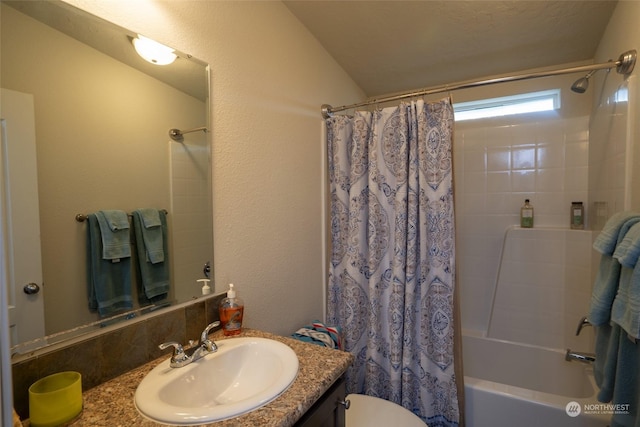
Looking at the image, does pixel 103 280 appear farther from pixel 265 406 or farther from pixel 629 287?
pixel 629 287

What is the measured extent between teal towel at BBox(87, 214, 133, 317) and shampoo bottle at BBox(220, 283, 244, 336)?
307 mm

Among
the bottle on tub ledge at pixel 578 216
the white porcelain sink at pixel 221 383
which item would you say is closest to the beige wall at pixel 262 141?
the white porcelain sink at pixel 221 383

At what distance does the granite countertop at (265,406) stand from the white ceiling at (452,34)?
5.35 ft

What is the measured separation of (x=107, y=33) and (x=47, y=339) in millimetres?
832

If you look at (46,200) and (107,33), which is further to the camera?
(107,33)

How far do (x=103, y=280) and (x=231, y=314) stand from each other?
426mm

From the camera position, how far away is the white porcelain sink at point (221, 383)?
2.09 ft

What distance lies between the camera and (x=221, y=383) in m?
0.90

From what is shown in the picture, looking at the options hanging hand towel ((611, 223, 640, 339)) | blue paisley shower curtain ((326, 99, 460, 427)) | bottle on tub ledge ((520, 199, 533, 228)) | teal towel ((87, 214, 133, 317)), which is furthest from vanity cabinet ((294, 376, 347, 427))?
bottle on tub ledge ((520, 199, 533, 228))

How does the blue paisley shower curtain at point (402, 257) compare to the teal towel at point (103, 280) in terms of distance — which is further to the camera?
the blue paisley shower curtain at point (402, 257)

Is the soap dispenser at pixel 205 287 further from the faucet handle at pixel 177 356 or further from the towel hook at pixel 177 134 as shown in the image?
the towel hook at pixel 177 134

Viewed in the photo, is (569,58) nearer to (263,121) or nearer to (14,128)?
(263,121)

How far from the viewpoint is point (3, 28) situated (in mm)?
630

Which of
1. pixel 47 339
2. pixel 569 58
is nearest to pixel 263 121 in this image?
pixel 47 339
